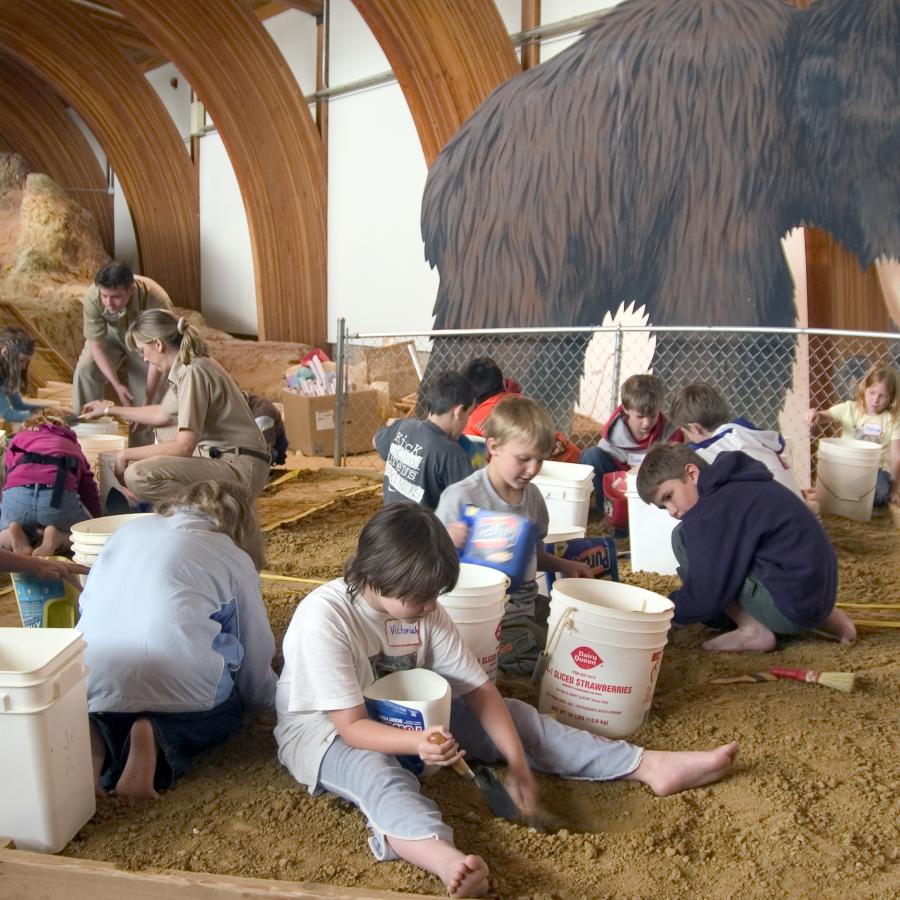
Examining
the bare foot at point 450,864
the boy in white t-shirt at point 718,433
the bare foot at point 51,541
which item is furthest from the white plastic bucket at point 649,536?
the bare foot at point 51,541

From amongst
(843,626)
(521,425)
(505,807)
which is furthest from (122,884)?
(843,626)

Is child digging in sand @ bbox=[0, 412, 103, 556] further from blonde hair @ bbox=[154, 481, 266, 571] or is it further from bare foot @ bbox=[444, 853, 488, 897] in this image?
bare foot @ bbox=[444, 853, 488, 897]

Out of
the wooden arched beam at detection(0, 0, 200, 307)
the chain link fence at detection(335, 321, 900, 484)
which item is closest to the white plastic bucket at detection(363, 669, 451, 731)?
→ the chain link fence at detection(335, 321, 900, 484)

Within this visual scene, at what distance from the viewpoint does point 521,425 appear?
2.76 m

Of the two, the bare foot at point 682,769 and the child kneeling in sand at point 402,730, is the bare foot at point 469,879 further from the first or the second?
the bare foot at point 682,769

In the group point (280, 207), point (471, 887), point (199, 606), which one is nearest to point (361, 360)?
point (280, 207)

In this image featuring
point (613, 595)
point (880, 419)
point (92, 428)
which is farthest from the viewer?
point (880, 419)

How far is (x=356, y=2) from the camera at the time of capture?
316 inches

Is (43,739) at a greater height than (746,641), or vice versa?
(43,739)

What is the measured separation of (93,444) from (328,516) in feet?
4.39

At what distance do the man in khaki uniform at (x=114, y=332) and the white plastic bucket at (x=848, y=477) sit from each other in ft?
12.6

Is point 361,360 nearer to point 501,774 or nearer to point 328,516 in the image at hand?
point 328,516

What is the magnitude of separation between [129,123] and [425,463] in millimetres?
11626

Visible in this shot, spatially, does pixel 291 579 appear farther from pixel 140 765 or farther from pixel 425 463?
pixel 140 765
